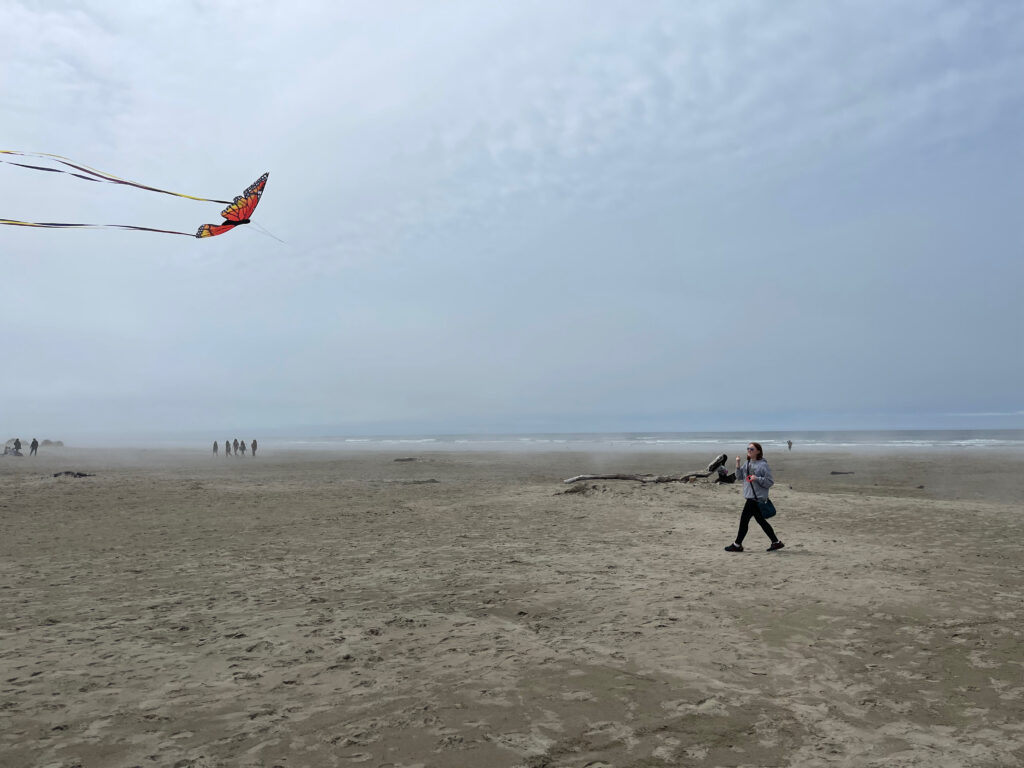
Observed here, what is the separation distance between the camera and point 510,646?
Result: 19.3 feet

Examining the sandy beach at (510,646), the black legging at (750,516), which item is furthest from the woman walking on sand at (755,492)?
the sandy beach at (510,646)

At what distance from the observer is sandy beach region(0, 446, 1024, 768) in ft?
13.4

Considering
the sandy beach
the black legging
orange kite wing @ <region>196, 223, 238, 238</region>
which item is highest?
orange kite wing @ <region>196, 223, 238, 238</region>

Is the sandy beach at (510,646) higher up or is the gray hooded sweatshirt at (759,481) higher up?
the gray hooded sweatshirt at (759,481)

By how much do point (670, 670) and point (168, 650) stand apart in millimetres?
4520

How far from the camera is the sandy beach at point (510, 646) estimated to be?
409 centimetres

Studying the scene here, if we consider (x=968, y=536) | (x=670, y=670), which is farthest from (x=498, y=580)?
(x=968, y=536)

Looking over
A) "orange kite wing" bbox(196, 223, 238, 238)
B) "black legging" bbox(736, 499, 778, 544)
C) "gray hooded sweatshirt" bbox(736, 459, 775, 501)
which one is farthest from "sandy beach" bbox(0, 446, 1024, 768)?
"orange kite wing" bbox(196, 223, 238, 238)

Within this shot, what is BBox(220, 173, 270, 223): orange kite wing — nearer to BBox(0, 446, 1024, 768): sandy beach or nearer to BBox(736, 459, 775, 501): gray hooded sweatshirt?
BBox(0, 446, 1024, 768): sandy beach

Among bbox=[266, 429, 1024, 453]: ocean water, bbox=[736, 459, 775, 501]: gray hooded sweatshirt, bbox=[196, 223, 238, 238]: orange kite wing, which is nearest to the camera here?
bbox=[196, 223, 238, 238]: orange kite wing

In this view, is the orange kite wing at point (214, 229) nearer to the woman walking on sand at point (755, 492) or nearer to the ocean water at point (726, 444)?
the woman walking on sand at point (755, 492)

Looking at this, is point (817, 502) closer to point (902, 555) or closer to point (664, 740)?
point (902, 555)

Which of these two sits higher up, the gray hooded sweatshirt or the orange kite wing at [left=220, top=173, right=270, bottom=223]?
the orange kite wing at [left=220, top=173, right=270, bottom=223]

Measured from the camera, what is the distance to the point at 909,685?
499 centimetres
